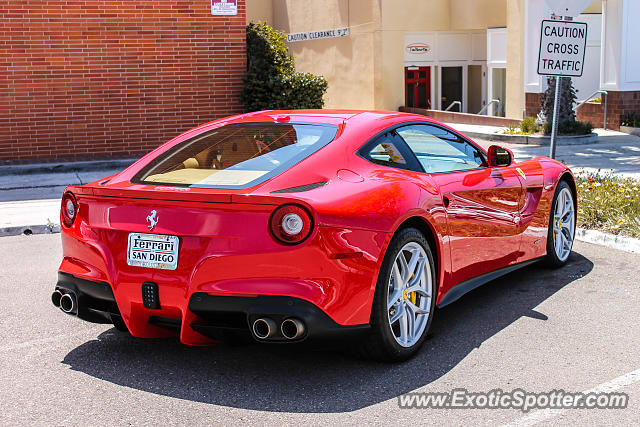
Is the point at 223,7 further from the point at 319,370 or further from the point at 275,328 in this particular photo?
the point at 275,328

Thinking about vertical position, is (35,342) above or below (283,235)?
below

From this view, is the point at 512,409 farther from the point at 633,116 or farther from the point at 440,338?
the point at 633,116

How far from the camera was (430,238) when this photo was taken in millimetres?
5199

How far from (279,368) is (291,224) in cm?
98

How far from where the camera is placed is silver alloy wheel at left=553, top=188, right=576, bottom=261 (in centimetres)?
710

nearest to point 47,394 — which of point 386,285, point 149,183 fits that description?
point 149,183

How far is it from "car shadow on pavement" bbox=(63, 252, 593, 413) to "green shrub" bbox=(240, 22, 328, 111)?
11.3 m

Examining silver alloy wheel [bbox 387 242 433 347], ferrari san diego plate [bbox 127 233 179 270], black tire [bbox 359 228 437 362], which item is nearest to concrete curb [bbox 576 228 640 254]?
silver alloy wheel [bbox 387 242 433 347]

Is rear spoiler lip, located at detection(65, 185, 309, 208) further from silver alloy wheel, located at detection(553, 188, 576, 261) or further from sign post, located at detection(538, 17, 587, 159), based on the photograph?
sign post, located at detection(538, 17, 587, 159)

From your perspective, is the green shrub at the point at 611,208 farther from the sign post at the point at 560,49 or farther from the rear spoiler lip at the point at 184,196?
the rear spoiler lip at the point at 184,196

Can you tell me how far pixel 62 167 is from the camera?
15.3m

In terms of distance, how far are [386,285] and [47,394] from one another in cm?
192

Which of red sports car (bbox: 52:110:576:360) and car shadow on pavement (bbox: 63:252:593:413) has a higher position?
red sports car (bbox: 52:110:576:360)

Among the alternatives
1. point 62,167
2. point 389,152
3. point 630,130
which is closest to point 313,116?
point 389,152
